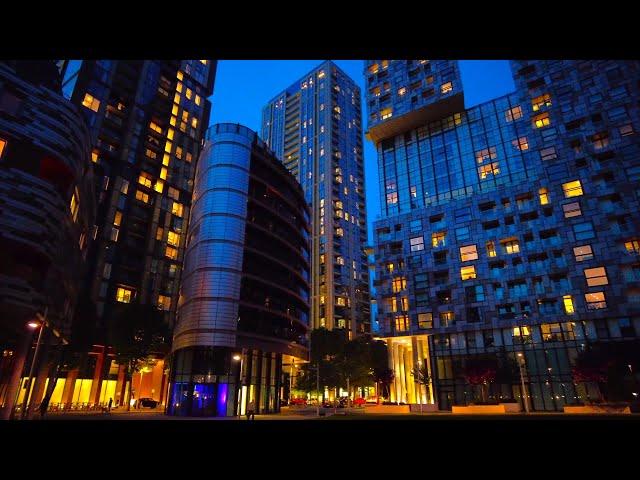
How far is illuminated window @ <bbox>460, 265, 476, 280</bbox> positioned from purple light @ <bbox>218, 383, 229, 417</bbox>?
136ft

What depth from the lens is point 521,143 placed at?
2776 inches

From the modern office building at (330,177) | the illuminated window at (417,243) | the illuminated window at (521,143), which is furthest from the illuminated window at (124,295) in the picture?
the illuminated window at (521,143)

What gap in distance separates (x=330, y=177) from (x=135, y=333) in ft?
330

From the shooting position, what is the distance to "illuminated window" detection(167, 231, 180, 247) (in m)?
82.1

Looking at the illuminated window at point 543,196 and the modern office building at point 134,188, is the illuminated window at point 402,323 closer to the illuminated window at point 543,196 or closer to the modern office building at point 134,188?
the illuminated window at point 543,196

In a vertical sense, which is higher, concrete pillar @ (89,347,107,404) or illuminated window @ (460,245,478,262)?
illuminated window @ (460,245,478,262)

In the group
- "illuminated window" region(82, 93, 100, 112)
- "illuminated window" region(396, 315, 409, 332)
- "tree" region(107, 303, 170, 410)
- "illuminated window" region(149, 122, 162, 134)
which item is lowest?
"tree" region(107, 303, 170, 410)

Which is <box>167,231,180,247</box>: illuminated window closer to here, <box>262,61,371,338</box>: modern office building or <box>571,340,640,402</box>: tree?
<box>262,61,371,338</box>: modern office building

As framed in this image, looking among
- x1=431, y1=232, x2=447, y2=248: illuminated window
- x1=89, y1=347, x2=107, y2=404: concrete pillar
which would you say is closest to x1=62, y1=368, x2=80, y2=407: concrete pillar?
x1=89, y1=347, x2=107, y2=404: concrete pillar

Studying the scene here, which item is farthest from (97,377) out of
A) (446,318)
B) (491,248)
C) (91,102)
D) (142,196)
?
(491,248)

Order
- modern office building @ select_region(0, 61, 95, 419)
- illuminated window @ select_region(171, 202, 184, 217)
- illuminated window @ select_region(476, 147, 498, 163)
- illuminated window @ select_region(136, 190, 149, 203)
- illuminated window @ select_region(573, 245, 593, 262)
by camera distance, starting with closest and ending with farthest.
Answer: modern office building @ select_region(0, 61, 95, 419)
illuminated window @ select_region(573, 245, 593, 262)
illuminated window @ select_region(476, 147, 498, 163)
illuminated window @ select_region(136, 190, 149, 203)
illuminated window @ select_region(171, 202, 184, 217)

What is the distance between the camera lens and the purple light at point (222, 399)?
4634 cm
